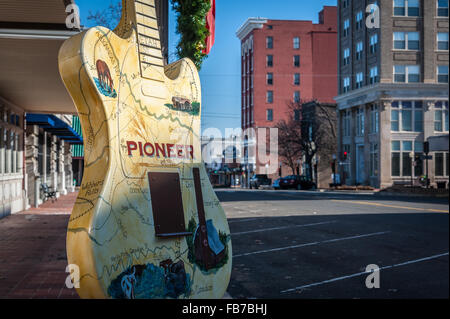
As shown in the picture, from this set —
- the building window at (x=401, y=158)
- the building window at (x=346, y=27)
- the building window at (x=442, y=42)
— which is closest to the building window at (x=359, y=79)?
the building window at (x=346, y=27)

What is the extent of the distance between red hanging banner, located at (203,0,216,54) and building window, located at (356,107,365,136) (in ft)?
124

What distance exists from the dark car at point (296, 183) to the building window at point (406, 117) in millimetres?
8777

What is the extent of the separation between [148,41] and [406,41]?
35.9 metres

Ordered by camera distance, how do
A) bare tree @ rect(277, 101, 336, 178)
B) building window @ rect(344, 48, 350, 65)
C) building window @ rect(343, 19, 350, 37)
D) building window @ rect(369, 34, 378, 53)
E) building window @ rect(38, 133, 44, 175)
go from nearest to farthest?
1. building window @ rect(38, 133, 44, 175)
2. building window @ rect(369, 34, 378, 53)
3. building window @ rect(343, 19, 350, 37)
4. building window @ rect(344, 48, 350, 65)
5. bare tree @ rect(277, 101, 336, 178)

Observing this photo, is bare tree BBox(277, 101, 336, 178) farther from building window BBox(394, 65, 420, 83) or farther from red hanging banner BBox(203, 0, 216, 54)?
red hanging banner BBox(203, 0, 216, 54)

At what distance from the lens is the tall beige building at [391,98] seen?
1362 inches

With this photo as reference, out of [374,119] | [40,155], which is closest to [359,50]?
[374,119]

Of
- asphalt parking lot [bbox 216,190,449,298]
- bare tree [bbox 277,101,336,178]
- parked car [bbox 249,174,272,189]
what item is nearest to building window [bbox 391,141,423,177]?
bare tree [bbox 277,101,336,178]

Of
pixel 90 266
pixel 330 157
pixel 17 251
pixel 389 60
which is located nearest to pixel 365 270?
pixel 90 266

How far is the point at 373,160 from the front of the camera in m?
39.5

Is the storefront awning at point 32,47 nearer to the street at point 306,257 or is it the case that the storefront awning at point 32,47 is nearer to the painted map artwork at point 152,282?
the street at point 306,257

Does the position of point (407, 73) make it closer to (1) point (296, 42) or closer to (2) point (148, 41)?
(1) point (296, 42)

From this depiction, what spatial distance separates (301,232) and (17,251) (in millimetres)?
6099

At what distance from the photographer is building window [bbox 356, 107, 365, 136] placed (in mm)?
41031
